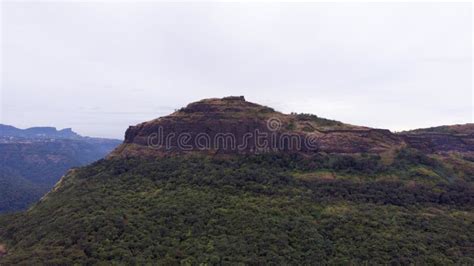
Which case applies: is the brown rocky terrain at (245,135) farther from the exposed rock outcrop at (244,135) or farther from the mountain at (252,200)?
the mountain at (252,200)

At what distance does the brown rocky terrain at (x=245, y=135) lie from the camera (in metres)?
66.4

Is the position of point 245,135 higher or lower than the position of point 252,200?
higher

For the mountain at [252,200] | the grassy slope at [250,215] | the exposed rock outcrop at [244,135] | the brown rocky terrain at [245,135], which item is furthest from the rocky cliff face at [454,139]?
the grassy slope at [250,215]

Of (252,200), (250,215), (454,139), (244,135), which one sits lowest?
(250,215)

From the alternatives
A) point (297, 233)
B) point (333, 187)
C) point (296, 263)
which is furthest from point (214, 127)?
point (296, 263)

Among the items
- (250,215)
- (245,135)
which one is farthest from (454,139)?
(250,215)

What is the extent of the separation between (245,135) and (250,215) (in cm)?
2237

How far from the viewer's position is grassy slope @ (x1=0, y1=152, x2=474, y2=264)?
137 ft

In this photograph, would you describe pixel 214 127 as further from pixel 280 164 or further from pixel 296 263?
pixel 296 263

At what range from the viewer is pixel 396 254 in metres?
41.7

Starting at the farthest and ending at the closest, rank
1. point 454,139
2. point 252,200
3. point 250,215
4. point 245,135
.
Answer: point 454,139 < point 245,135 < point 252,200 < point 250,215

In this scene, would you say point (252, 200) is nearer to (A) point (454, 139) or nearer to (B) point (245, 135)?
(B) point (245, 135)

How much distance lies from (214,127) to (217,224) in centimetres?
2523

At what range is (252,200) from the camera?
53.3 meters
